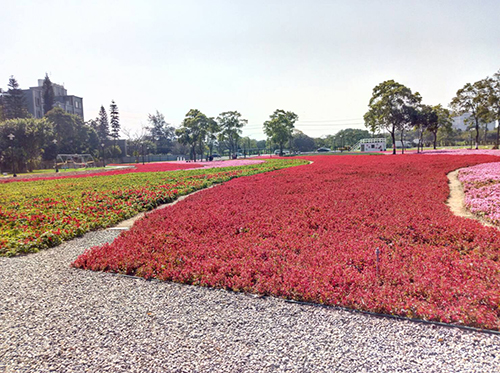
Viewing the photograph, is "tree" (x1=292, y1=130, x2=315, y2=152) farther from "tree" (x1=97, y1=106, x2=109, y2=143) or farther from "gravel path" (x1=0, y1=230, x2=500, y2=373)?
"gravel path" (x1=0, y1=230, x2=500, y2=373)

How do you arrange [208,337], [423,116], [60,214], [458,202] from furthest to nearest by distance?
[423,116]
[458,202]
[60,214]
[208,337]

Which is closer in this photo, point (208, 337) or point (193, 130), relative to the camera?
point (208, 337)

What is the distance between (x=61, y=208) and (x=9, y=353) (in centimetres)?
874

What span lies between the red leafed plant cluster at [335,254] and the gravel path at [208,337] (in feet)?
0.87

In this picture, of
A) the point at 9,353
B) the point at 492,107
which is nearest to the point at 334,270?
the point at 9,353

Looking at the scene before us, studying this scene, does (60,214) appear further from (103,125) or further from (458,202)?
(103,125)

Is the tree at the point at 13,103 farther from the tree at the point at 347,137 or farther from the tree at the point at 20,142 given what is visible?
the tree at the point at 347,137

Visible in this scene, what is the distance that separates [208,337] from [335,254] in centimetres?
283

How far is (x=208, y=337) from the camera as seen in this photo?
3385 millimetres

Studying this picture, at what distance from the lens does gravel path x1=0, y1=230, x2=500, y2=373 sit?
2.93m

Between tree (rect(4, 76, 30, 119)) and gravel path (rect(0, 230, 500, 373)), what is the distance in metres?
85.9

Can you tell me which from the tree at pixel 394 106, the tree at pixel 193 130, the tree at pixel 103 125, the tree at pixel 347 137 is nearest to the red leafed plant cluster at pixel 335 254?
the tree at pixel 394 106

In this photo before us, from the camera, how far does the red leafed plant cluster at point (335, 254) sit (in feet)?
12.8

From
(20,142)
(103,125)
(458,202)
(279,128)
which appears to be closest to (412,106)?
(279,128)
